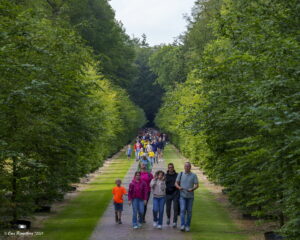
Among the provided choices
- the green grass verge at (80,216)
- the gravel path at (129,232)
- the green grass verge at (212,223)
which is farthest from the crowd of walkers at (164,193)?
the green grass verge at (80,216)

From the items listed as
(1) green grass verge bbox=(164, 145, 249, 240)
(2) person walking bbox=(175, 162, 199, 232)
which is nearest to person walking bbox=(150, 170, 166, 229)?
(2) person walking bbox=(175, 162, 199, 232)

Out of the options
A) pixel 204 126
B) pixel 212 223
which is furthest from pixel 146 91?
pixel 204 126

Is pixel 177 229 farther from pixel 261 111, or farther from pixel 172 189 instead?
pixel 261 111

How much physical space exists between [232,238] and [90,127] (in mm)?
6651

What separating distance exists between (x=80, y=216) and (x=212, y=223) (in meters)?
4.37

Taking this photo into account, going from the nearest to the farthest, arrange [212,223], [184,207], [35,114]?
1. [35,114]
2. [184,207]
3. [212,223]

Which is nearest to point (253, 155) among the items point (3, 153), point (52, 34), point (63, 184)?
point (3, 153)

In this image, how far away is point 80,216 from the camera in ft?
64.3

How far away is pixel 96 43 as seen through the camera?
55969 mm

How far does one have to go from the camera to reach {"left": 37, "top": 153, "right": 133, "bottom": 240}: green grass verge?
1573 cm

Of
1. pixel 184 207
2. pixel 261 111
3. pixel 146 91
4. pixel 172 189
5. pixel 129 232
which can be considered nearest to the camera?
pixel 261 111

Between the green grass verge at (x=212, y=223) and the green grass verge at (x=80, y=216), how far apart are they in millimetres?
2926

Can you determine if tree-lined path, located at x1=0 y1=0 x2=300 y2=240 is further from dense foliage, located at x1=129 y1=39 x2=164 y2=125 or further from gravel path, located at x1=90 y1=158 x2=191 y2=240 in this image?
dense foliage, located at x1=129 y1=39 x2=164 y2=125

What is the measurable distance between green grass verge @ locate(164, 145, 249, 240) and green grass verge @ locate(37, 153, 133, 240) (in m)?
2.93
